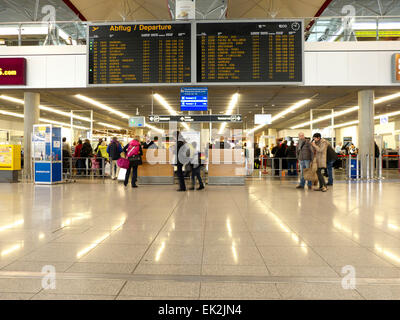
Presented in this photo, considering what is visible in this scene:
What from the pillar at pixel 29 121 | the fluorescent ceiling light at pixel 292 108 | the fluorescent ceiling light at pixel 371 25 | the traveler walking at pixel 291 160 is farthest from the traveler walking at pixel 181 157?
the fluorescent ceiling light at pixel 292 108

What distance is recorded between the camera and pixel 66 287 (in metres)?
2.59

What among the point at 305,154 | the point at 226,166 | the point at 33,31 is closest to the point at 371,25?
the point at 305,154

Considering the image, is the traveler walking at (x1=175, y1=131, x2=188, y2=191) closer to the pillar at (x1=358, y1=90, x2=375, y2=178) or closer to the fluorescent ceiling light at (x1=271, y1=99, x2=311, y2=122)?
the pillar at (x1=358, y1=90, x2=375, y2=178)

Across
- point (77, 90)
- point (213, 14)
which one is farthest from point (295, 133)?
point (77, 90)

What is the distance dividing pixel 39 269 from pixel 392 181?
507 inches

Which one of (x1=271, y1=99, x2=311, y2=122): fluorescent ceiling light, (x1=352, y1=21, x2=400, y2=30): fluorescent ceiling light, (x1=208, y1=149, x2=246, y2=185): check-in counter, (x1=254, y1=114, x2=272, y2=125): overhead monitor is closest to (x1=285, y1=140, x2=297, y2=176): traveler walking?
(x1=271, y1=99, x2=311, y2=122): fluorescent ceiling light

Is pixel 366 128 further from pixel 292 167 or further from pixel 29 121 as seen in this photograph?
pixel 29 121

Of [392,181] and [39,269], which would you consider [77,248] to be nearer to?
[39,269]

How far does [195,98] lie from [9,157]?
7115mm

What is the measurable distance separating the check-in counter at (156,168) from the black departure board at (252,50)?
127 inches

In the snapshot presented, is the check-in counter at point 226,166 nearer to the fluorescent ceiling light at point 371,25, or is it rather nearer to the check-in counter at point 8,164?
the fluorescent ceiling light at point 371,25

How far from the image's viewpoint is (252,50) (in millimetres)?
10414

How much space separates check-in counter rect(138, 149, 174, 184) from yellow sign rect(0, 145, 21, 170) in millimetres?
4635
